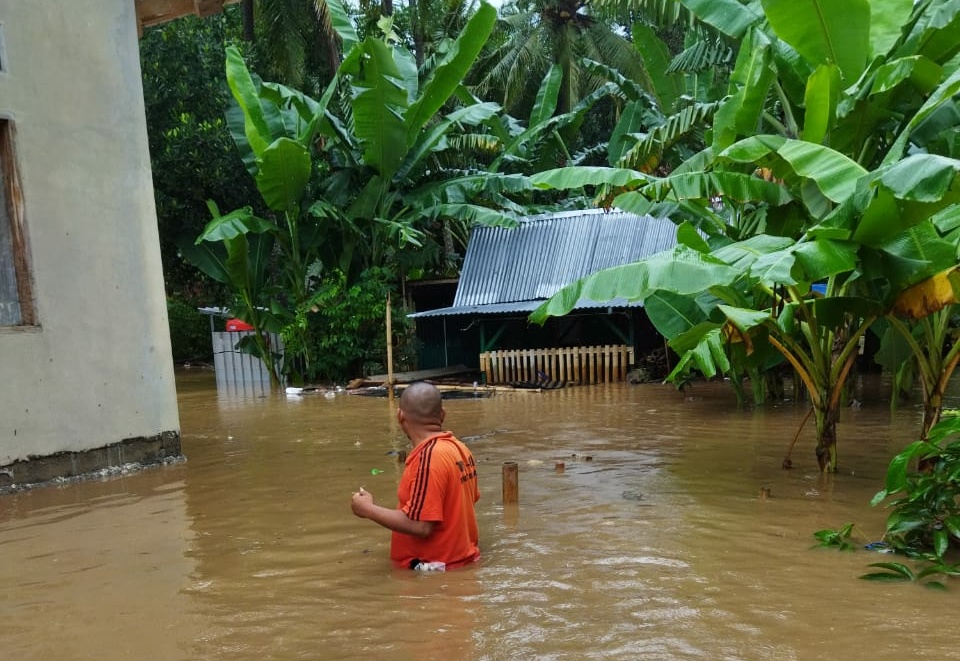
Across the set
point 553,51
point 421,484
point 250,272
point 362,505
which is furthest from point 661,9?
point 553,51

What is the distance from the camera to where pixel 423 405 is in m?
4.71

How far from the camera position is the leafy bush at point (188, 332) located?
89.1ft

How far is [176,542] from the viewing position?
19.7 ft

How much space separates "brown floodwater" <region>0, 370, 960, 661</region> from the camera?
400 centimetres

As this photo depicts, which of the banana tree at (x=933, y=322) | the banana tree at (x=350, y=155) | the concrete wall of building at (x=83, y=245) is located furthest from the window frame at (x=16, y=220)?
the banana tree at (x=350, y=155)

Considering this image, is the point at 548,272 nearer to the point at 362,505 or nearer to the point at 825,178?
the point at 825,178

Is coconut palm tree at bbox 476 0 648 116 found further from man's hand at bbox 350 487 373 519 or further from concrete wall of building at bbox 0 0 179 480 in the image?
man's hand at bbox 350 487 373 519

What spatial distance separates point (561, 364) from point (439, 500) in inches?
492

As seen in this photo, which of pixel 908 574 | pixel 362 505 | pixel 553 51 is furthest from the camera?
pixel 553 51

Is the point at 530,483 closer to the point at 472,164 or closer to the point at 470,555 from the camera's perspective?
the point at 470,555

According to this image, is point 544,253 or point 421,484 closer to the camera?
point 421,484

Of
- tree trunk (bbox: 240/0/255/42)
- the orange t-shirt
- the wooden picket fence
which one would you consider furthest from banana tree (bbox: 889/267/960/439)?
tree trunk (bbox: 240/0/255/42)

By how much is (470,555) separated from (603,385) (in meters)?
11.7

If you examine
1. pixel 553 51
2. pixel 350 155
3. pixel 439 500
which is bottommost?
pixel 439 500
